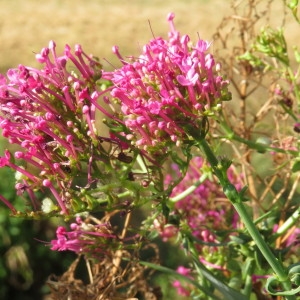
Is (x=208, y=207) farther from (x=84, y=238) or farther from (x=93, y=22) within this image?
(x=93, y=22)

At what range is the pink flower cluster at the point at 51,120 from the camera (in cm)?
60

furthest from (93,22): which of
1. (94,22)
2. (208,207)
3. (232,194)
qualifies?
(232,194)

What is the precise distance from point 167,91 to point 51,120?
0.11m

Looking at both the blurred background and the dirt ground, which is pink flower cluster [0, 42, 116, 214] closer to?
the blurred background

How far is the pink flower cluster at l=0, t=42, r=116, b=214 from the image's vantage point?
604 mm

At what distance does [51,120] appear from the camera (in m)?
0.60

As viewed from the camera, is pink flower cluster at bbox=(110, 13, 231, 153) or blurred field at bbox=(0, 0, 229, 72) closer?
pink flower cluster at bbox=(110, 13, 231, 153)

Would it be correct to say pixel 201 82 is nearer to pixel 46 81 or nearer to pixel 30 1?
pixel 46 81

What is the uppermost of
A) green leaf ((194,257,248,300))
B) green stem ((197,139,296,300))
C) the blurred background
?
the blurred background

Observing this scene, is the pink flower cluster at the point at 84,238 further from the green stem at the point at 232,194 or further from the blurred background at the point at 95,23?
the blurred background at the point at 95,23

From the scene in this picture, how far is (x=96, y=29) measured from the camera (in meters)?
3.71

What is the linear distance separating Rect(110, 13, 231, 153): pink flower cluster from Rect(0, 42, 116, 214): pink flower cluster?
0.03 m

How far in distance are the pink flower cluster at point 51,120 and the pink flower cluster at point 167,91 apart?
34 mm

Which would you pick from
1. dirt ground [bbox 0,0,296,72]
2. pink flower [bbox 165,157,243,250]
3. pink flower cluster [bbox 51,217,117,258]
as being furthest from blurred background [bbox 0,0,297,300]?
pink flower cluster [bbox 51,217,117,258]
